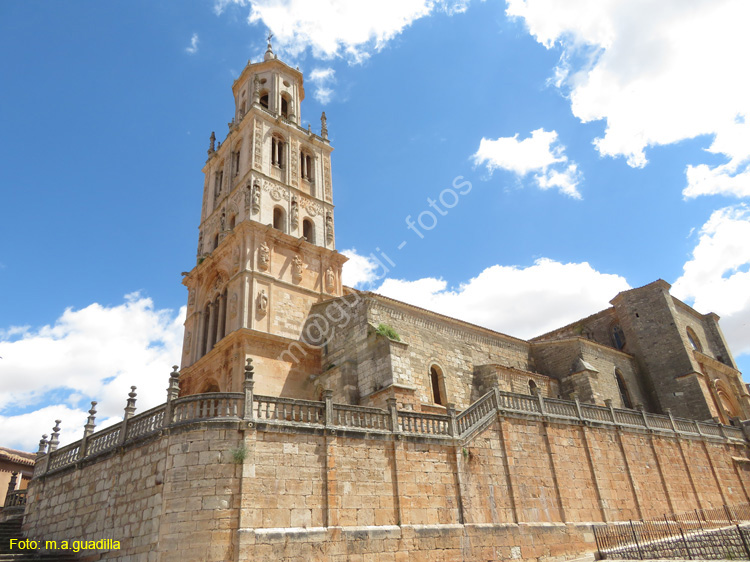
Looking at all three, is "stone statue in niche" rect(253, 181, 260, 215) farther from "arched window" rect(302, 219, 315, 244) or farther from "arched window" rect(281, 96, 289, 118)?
"arched window" rect(281, 96, 289, 118)

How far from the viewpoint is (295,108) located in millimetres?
32156

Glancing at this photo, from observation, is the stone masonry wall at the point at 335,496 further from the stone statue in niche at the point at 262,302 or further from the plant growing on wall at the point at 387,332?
the stone statue in niche at the point at 262,302

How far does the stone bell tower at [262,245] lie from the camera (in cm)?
2267

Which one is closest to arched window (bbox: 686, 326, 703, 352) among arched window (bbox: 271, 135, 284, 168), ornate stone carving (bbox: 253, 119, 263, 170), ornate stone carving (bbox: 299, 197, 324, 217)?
ornate stone carving (bbox: 299, 197, 324, 217)

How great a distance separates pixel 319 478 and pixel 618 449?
12.9 meters

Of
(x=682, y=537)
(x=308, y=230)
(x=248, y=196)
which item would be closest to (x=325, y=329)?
(x=308, y=230)

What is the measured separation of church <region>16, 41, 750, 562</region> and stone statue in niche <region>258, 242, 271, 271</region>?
96 mm

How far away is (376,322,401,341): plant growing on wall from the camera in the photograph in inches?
806

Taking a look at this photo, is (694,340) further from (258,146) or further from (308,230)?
(258,146)

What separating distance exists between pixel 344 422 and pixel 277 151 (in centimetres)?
1962

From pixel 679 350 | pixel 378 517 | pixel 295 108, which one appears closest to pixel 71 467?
pixel 378 517

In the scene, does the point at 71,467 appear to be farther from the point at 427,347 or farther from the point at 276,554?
the point at 427,347

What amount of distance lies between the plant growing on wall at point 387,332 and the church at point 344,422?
0.32m

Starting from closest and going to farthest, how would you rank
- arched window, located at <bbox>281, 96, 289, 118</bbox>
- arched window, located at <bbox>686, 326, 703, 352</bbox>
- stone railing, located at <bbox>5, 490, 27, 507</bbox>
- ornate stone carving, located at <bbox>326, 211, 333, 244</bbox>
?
stone railing, located at <bbox>5, 490, 27, 507</bbox>
ornate stone carving, located at <bbox>326, 211, 333, 244</bbox>
arched window, located at <bbox>281, 96, 289, 118</bbox>
arched window, located at <bbox>686, 326, 703, 352</bbox>
